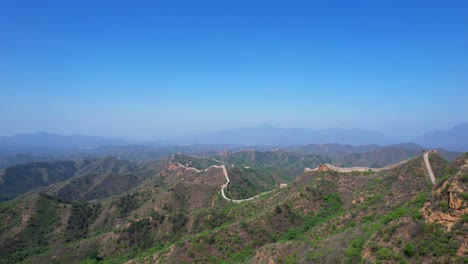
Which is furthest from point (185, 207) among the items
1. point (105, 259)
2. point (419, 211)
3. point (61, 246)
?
point (419, 211)

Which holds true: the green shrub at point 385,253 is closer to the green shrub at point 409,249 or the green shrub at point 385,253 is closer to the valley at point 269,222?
the valley at point 269,222

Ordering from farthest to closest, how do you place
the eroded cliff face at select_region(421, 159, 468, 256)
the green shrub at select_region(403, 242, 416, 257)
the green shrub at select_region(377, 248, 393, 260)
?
the green shrub at select_region(377, 248, 393, 260) < the green shrub at select_region(403, 242, 416, 257) < the eroded cliff face at select_region(421, 159, 468, 256)

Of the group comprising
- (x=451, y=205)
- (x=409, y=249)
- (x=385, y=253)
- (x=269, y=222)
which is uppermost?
(x=451, y=205)

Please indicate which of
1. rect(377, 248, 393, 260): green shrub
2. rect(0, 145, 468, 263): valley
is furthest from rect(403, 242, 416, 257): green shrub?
rect(377, 248, 393, 260): green shrub

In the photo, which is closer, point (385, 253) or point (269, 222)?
point (385, 253)

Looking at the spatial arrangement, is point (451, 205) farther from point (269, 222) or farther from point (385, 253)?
point (269, 222)

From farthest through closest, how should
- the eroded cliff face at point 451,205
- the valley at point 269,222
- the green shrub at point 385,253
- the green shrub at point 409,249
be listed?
the valley at point 269,222
the green shrub at point 385,253
the green shrub at point 409,249
the eroded cliff face at point 451,205

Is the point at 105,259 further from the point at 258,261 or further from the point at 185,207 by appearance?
the point at 258,261

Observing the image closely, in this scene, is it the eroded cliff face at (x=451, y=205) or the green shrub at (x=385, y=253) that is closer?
the eroded cliff face at (x=451, y=205)

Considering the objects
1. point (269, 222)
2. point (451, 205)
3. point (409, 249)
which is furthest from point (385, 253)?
point (269, 222)

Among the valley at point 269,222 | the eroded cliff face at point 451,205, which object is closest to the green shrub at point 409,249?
the valley at point 269,222

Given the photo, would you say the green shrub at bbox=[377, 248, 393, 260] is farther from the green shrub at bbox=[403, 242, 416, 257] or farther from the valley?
the green shrub at bbox=[403, 242, 416, 257]
